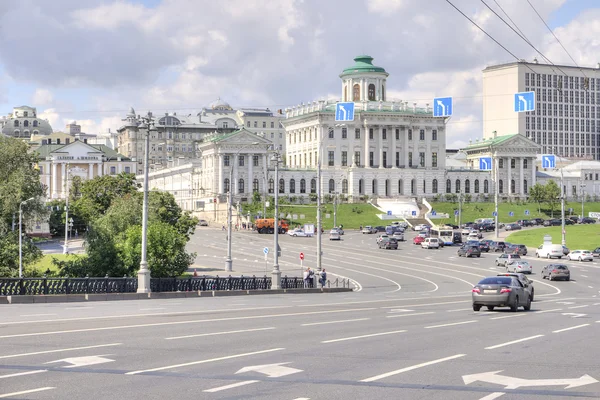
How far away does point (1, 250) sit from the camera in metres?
65.6

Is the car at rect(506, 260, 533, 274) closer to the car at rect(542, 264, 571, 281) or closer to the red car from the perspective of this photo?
the car at rect(542, 264, 571, 281)

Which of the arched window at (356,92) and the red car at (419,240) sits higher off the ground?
the arched window at (356,92)

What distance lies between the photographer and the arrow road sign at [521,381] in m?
15.8

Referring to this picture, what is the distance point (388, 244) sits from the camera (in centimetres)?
10419

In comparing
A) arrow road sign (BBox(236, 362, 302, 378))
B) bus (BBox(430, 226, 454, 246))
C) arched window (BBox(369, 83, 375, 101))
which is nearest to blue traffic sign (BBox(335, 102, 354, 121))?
arrow road sign (BBox(236, 362, 302, 378))

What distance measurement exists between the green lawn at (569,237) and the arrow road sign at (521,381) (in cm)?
8983

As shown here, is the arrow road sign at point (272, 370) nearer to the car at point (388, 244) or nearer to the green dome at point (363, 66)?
the car at point (388, 244)

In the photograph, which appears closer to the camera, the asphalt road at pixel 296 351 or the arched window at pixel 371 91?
the asphalt road at pixel 296 351

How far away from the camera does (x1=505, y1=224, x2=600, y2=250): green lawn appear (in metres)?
107

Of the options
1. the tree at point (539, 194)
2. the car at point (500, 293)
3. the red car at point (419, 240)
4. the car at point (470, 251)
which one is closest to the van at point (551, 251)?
the car at point (470, 251)

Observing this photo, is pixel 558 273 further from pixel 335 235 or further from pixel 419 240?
pixel 335 235

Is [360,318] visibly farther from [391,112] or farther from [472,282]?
[391,112]

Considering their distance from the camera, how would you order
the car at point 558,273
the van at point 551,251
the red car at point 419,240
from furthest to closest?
the red car at point 419,240 < the van at point 551,251 < the car at point 558,273

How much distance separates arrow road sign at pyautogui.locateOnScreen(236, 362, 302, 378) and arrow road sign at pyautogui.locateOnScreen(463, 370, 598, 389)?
3187mm
